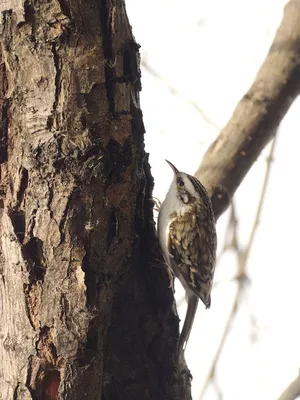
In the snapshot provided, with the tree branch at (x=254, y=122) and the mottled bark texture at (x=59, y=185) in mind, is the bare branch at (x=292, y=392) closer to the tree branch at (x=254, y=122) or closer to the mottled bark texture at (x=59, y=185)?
the tree branch at (x=254, y=122)

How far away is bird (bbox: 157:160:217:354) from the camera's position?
2174mm

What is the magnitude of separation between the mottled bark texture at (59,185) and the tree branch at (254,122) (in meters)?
0.64

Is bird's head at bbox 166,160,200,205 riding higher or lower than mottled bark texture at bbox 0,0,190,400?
higher

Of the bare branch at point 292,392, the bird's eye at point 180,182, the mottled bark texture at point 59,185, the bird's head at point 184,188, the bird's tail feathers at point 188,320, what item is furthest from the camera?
the bird's eye at point 180,182

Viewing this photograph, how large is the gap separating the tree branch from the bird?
105 millimetres

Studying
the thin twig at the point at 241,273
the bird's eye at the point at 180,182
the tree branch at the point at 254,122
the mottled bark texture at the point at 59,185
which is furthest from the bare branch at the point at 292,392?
the mottled bark texture at the point at 59,185

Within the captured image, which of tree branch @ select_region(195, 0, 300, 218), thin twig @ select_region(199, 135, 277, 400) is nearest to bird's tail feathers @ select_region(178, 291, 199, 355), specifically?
thin twig @ select_region(199, 135, 277, 400)

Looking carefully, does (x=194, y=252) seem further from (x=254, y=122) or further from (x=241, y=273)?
(x=254, y=122)

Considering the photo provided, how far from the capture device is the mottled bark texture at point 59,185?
51.5 inches

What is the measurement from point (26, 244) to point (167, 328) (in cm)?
46

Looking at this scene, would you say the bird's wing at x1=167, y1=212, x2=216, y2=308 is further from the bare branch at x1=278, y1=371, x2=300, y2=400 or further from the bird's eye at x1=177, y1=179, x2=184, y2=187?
the bare branch at x1=278, y1=371, x2=300, y2=400

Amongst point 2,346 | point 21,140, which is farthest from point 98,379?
point 21,140

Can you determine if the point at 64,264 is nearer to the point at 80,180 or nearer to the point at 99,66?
the point at 80,180

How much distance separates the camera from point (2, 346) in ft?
4.47
